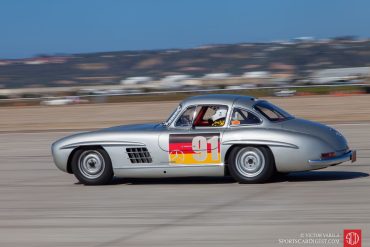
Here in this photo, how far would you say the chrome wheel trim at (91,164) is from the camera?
36.6 ft

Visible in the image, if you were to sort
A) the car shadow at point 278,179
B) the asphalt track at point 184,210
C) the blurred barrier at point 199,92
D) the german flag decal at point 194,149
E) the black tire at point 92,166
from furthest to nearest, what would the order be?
the blurred barrier at point 199,92 → the black tire at point 92,166 → the car shadow at point 278,179 → the german flag decal at point 194,149 → the asphalt track at point 184,210

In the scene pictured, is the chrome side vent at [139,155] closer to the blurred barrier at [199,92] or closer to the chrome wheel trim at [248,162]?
the chrome wheel trim at [248,162]

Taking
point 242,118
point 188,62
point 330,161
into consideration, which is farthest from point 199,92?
point 330,161

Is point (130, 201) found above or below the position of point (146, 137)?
below

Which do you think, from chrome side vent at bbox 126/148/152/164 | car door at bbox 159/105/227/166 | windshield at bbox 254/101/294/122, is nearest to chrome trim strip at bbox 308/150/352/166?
windshield at bbox 254/101/294/122

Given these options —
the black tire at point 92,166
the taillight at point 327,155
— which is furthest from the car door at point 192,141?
the taillight at point 327,155

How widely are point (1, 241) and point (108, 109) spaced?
75.8 feet

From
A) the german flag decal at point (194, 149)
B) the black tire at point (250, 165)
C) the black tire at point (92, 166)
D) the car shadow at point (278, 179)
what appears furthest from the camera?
the black tire at point (92, 166)

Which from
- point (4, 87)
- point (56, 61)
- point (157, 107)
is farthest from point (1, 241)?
point (56, 61)

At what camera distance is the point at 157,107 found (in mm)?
30031

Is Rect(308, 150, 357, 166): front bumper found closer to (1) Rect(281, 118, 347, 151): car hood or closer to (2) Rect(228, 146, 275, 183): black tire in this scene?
(1) Rect(281, 118, 347, 151): car hood

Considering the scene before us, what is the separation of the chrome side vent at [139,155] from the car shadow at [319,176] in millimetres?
1807

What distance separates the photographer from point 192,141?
10.6 meters

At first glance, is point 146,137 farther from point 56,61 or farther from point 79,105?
point 56,61
